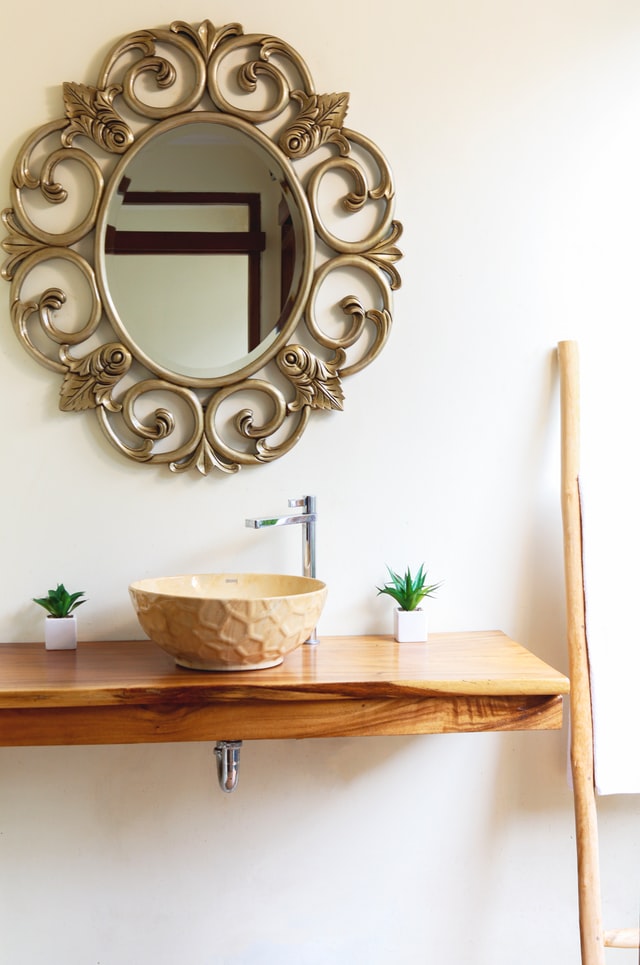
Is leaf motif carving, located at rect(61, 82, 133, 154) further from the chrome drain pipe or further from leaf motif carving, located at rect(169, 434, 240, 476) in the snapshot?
the chrome drain pipe

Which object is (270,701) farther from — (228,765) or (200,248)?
(200,248)

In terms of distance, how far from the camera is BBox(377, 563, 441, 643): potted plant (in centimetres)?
152

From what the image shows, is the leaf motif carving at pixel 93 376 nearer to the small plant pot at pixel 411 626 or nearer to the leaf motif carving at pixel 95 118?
the leaf motif carving at pixel 95 118

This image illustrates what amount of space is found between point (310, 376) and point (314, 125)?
0.47 meters

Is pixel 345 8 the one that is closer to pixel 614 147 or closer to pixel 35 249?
pixel 614 147

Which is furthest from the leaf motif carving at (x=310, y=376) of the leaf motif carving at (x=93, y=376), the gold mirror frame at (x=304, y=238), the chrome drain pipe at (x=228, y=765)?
the chrome drain pipe at (x=228, y=765)

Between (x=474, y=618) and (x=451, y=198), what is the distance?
0.83 meters

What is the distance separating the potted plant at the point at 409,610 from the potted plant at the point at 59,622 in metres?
0.58

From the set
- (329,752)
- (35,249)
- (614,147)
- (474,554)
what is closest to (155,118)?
(35,249)

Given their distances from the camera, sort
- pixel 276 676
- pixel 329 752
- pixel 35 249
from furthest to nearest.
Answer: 1. pixel 329 752
2. pixel 35 249
3. pixel 276 676

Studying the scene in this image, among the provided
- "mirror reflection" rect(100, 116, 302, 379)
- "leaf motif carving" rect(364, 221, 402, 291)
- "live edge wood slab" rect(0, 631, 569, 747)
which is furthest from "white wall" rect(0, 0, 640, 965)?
"live edge wood slab" rect(0, 631, 569, 747)

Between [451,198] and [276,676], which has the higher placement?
[451,198]

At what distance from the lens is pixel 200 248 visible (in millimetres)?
1547

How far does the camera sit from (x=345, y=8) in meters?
1.57
